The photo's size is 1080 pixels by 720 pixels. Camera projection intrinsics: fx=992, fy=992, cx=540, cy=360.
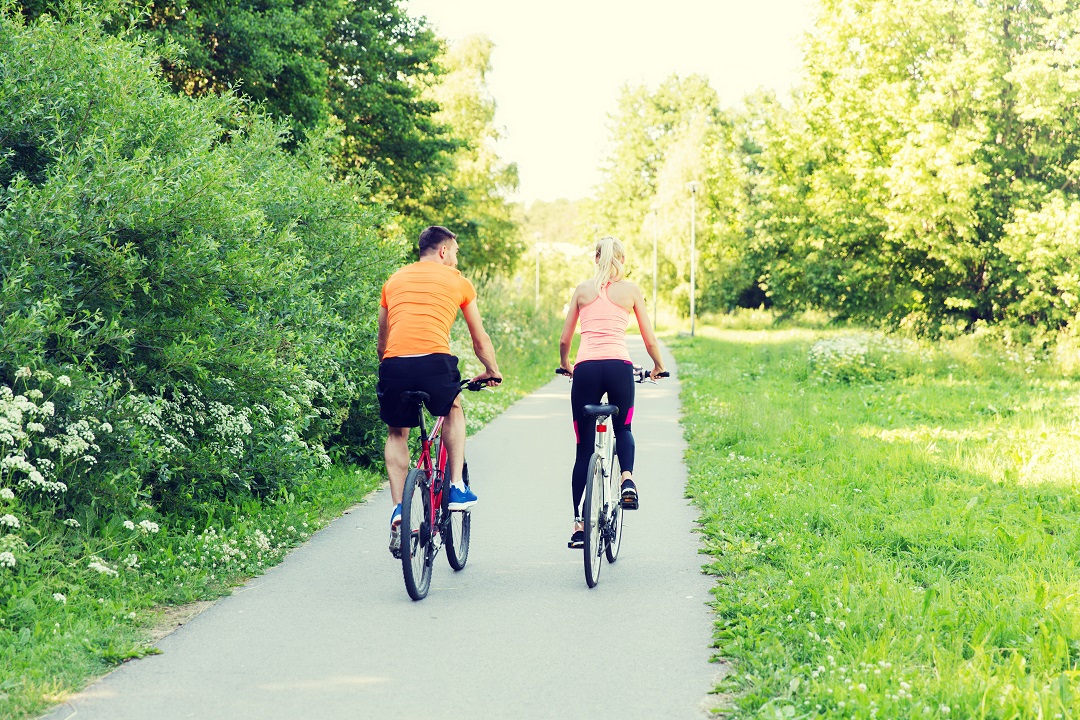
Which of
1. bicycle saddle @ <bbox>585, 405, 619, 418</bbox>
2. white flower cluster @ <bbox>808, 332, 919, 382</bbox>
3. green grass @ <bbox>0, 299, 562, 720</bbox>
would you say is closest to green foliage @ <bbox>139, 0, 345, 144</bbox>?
green grass @ <bbox>0, 299, 562, 720</bbox>

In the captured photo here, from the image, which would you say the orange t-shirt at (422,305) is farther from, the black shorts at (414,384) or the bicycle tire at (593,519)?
the bicycle tire at (593,519)

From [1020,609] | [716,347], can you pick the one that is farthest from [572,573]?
[716,347]

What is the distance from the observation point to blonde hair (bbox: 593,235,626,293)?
598cm

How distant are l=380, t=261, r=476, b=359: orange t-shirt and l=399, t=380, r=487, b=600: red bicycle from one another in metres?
0.29

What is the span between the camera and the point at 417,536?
548cm

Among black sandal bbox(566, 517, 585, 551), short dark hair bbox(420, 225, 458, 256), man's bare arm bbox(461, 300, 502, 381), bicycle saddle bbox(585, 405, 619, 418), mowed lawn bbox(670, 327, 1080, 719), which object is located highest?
short dark hair bbox(420, 225, 458, 256)

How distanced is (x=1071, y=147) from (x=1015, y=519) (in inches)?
726

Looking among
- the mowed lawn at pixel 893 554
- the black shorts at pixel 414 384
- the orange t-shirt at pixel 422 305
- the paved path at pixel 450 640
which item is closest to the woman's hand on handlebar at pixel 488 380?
the black shorts at pixel 414 384

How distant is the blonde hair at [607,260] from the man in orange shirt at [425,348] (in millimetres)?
792

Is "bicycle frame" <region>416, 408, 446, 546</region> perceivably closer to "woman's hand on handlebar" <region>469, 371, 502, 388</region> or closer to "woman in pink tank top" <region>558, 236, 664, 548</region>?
"woman's hand on handlebar" <region>469, 371, 502, 388</region>

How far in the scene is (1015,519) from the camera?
7145 millimetres

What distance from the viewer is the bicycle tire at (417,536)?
5199 mm

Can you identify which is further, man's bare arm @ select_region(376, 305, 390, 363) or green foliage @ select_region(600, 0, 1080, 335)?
green foliage @ select_region(600, 0, 1080, 335)

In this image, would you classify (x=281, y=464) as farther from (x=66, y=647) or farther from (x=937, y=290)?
(x=937, y=290)
